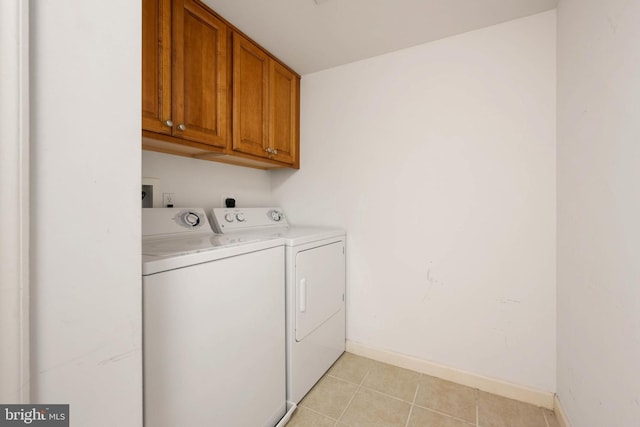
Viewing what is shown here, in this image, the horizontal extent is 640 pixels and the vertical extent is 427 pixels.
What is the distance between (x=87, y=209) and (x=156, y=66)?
3.01 feet

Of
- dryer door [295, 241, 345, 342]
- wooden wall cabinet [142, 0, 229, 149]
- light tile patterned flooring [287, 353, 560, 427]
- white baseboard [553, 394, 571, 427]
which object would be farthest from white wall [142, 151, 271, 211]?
white baseboard [553, 394, 571, 427]

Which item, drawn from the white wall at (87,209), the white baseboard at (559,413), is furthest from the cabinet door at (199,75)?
the white baseboard at (559,413)

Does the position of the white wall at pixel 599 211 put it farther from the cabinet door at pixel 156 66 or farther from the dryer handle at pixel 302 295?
the cabinet door at pixel 156 66

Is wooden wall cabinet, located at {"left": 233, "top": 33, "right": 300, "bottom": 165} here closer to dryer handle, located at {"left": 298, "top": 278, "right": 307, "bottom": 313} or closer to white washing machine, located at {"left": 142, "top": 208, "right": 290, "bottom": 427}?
white washing machine, located at {"left": 142, "top": 208, "right": 290, "bottom": 427}

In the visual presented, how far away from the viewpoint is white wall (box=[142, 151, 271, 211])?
61.4 inches

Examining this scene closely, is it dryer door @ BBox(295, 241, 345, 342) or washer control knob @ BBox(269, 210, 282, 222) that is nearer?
dryer door @ BBox(295, 241, 345, 342)

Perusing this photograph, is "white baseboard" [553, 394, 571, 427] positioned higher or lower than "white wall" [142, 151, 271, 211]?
lower

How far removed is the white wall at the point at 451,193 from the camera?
57.5 inches

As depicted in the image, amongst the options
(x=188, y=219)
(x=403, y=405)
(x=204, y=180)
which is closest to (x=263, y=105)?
(x=204, y=180)

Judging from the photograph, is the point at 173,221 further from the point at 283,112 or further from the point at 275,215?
the point at 283,112

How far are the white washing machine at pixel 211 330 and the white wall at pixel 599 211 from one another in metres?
1.32

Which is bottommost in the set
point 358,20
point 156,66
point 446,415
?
point 446,415

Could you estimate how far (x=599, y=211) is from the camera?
3.19 ft

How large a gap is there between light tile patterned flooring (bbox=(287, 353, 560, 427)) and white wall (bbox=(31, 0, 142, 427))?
3.54ft
